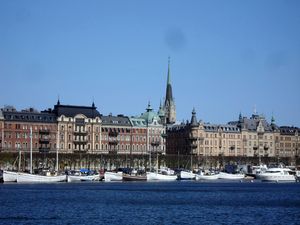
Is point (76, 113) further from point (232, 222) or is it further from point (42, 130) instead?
point (232, 222)

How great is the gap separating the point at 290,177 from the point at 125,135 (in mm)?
50188

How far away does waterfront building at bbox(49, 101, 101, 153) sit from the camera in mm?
173625

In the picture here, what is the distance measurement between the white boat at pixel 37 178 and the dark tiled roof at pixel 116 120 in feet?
188

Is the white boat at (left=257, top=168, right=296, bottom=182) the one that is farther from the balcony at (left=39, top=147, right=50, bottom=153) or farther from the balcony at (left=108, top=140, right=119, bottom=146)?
the balcony at (left=39, top=147, right=50, bottom=153)

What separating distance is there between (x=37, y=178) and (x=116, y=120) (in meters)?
65.9

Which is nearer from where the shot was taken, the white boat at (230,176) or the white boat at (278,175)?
the white boat at (278,175)

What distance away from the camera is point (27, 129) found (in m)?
168

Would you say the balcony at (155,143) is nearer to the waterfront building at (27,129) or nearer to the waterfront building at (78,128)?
the waterfront building at (78,128)

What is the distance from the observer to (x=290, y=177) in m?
150

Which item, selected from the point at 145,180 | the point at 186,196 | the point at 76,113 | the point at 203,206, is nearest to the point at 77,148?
the point at 76,113

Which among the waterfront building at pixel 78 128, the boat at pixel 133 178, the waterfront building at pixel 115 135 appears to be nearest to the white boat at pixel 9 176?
the boat at pixel 133 178

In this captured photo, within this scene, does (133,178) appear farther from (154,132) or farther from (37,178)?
(154,132)

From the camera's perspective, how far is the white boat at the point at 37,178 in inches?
4751

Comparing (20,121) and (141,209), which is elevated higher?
(20,121)
